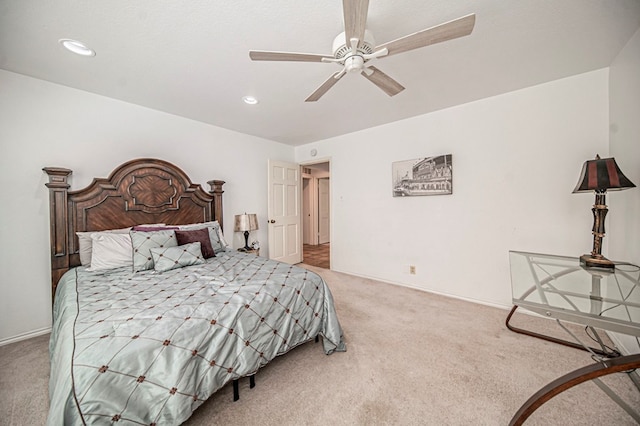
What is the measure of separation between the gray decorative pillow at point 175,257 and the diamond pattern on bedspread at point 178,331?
8cm

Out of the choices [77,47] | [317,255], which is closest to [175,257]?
[77,47]

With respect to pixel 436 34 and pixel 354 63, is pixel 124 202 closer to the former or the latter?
pixel 354 63

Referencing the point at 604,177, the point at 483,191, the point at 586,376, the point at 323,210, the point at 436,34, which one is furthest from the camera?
the point at 323,210

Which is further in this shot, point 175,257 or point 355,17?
point 175,257

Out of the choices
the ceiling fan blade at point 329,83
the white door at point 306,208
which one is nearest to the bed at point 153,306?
the ceiling fan blade at point 329,83

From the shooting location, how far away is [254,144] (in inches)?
161

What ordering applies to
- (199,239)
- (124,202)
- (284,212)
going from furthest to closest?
(284,212)
(124,202)
(199,239)

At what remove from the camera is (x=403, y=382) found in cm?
158

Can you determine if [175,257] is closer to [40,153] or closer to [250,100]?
[40,153]

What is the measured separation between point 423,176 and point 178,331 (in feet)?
10.5

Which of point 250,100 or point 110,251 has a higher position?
point 250,100

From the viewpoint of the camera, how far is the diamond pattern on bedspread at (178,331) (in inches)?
39.9

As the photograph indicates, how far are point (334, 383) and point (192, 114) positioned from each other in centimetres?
351

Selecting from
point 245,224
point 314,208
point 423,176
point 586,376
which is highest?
point 423,176
